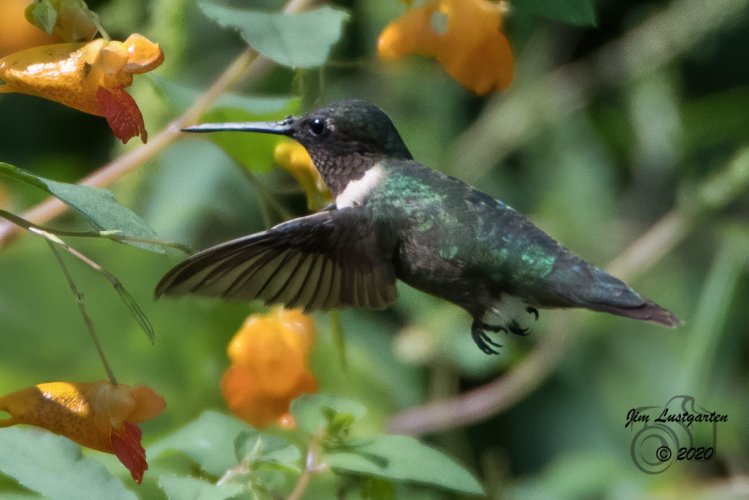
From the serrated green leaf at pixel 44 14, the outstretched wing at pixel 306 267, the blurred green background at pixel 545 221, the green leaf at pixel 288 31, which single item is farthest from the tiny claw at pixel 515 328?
the blurred green background at pixel 545 221

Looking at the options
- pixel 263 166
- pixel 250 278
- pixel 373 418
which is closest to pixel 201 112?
pixel 263 166

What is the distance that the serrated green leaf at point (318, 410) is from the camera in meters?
1.27

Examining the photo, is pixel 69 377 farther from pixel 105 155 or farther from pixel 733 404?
pixel 733 404

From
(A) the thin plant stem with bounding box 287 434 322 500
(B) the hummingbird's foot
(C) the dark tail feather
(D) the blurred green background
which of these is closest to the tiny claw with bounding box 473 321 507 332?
(B) the hummingbird's foot

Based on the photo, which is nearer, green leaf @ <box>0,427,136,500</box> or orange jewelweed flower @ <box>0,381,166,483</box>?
green leaf @ <box>0,427,136,500</box>

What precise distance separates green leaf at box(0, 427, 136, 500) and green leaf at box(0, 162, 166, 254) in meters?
0.18

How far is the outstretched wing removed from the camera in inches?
44.9

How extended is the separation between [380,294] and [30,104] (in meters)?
1.42

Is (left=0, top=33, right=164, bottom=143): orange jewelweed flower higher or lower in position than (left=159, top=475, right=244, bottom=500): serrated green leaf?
higher

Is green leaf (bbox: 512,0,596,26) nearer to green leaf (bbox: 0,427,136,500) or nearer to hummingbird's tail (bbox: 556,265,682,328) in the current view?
hummingbird's tail (bbox: 556,265,682,328)

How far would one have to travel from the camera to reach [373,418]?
206 centimetres

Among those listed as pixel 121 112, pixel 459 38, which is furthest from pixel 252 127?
pixel 459 38

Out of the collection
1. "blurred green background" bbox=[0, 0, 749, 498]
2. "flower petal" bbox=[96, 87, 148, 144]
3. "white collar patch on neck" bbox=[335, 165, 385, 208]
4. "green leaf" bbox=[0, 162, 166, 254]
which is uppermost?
"blurred green background" bbox=[0, 0, 749, 498]

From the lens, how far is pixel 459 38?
147 centimetres
